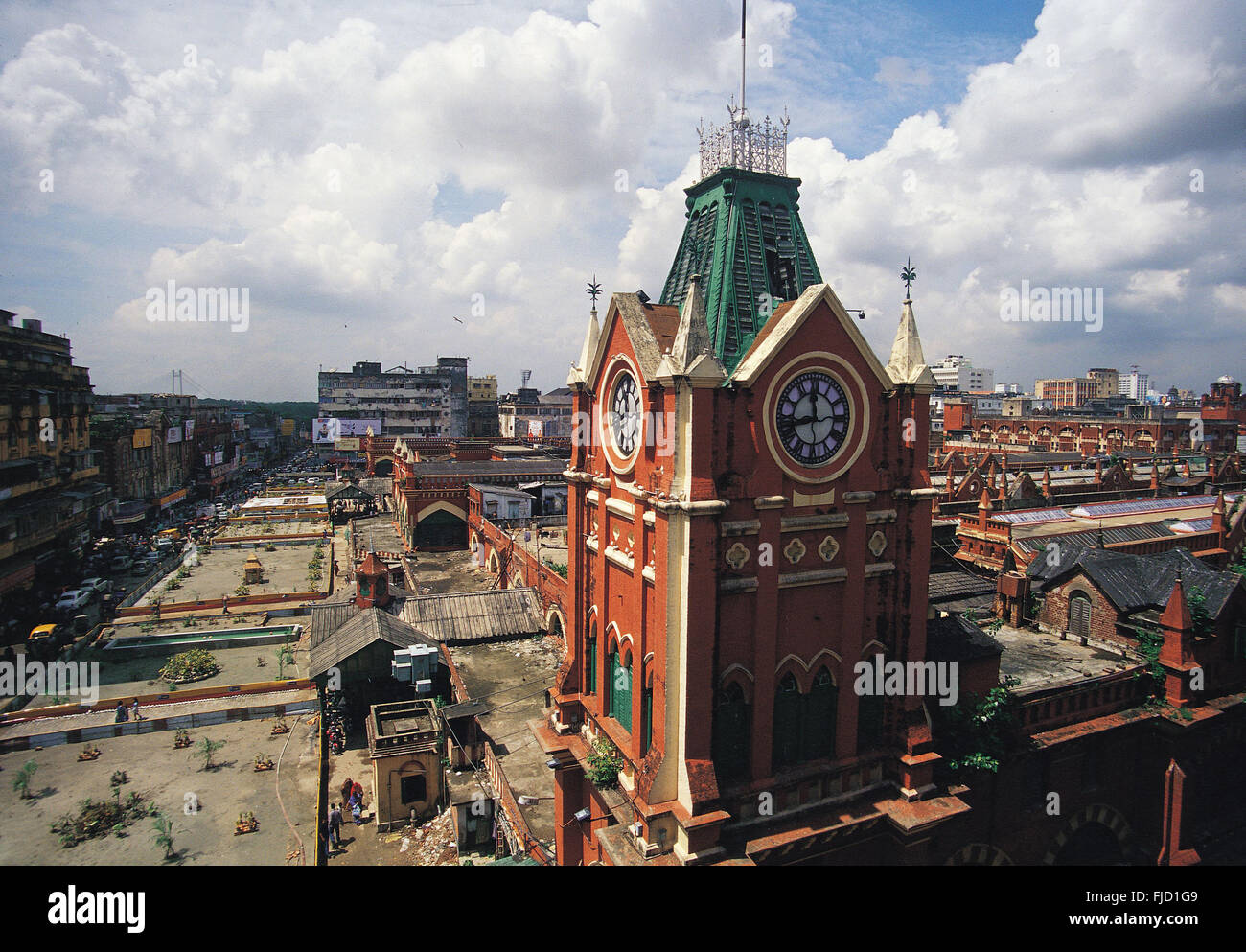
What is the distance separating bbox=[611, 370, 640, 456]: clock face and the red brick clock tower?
7 cm

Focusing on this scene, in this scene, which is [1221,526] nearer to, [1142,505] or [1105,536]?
[1105,536]

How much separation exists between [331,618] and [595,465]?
27.2 metres

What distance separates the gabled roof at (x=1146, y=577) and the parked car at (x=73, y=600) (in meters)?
59.6

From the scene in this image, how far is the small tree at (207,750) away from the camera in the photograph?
27956 mm

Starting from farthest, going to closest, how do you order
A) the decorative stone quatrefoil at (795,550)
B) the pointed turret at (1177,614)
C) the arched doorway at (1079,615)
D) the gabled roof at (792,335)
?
the arched doorway at (1079,615), the pointed turret at (1177,614), the decorative stone quatrefoil at (795,550), the gabled roof at (792,335)

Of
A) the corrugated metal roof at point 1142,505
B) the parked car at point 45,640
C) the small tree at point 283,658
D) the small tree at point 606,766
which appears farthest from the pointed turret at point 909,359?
the parked car at point 45,640

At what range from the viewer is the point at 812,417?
49.1 feet

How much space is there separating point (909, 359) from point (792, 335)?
3.44 m

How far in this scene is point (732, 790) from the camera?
46.5 ft

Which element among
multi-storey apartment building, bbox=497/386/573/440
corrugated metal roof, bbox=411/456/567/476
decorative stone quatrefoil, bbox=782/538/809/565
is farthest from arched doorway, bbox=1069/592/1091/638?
multi-storey apartment building, bbox=497/386/573/440

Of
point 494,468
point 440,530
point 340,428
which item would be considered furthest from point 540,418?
point 440,530

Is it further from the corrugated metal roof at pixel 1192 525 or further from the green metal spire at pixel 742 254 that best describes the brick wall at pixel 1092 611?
the green metal spire at pixel 742 254
